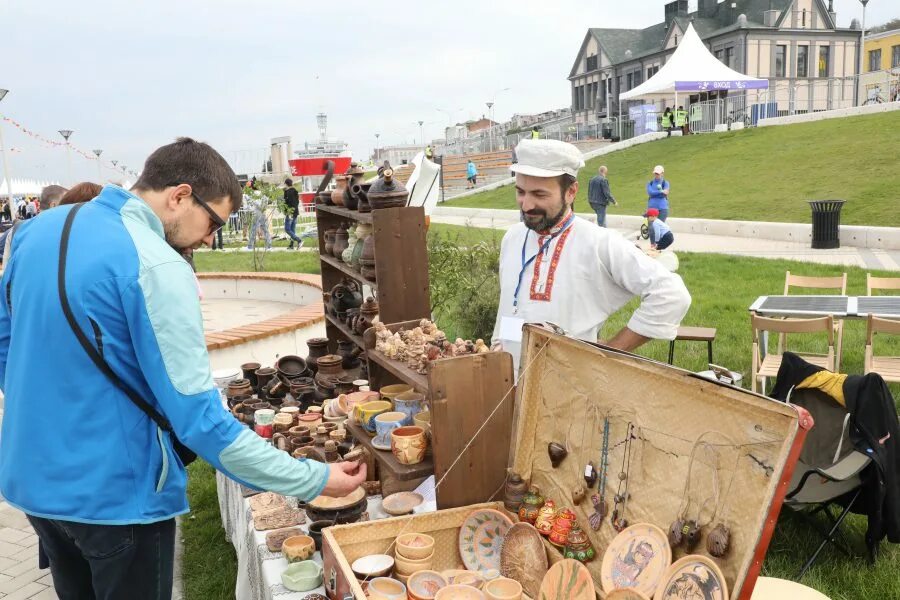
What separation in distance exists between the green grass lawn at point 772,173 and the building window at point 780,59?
17311mm

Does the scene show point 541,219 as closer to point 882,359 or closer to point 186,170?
point 186,170

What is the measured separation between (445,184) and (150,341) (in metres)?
32.9

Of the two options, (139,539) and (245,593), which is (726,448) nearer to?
(139,539)

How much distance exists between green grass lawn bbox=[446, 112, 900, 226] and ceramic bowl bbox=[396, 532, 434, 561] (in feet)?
46.2

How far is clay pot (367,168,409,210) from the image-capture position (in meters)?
3.77

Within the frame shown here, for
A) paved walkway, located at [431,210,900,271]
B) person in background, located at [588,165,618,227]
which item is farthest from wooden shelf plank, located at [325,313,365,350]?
person in background, located at [588,165,618,227]

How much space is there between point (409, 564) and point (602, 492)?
2.11 ft

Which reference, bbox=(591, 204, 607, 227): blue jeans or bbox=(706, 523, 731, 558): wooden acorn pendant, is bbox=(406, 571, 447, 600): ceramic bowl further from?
bbox=(591, 204, 607, 227): blue jeans

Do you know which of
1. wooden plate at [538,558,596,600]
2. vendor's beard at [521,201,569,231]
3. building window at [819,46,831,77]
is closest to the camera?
wooden plate at [538,558,596,600]

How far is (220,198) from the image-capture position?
1928 millimetres

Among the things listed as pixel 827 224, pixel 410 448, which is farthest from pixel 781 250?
pixel 410 448

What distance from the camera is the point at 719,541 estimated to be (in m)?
1.70

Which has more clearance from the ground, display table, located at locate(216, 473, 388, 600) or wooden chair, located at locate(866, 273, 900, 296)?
wooden chair, located at locate(866, 273, 900, 296)

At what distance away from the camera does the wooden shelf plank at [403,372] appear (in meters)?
2.66
